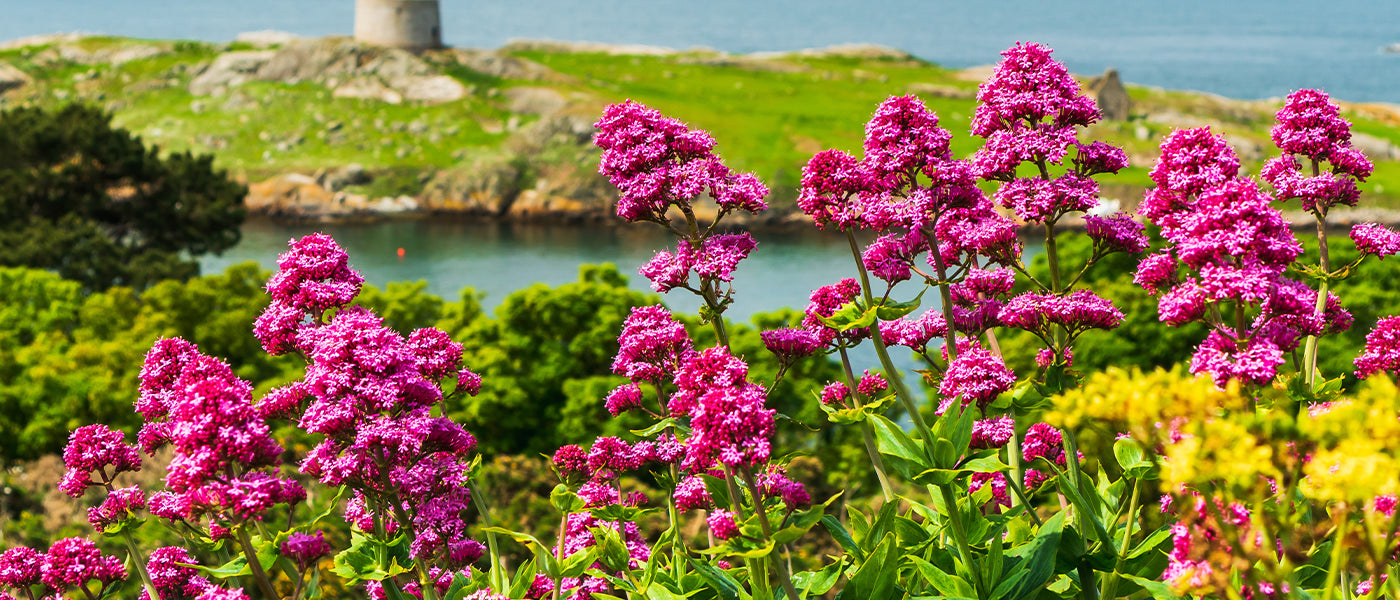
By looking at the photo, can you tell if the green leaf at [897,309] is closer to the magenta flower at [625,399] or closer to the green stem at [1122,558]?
the green stem at [1122,558]

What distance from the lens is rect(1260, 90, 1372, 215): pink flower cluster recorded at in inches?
258

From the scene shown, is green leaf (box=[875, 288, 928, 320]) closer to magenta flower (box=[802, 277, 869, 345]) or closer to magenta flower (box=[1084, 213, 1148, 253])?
magenta flower (box=[802, 277, 869, 345])

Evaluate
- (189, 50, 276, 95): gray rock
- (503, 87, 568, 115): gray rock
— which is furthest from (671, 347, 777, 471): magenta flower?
(189, 50, 276, 95): gray rock

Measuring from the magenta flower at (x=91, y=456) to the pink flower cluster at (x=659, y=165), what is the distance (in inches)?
128

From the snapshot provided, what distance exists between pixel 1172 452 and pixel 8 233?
5371cm

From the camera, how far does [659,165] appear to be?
6352mm

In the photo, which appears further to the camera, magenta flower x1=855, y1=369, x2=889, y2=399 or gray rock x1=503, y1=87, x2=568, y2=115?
gray rock x1=503, y1=87, x2=568, y2=115

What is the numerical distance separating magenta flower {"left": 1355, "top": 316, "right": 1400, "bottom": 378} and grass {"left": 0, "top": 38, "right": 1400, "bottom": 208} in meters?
81.8

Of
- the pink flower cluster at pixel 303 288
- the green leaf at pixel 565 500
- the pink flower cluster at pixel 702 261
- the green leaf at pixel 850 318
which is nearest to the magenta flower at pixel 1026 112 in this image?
the green leaf at pixel 850 318

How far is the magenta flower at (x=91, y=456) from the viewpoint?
6.23 m

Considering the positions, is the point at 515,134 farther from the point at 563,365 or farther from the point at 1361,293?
the point at 1361,293

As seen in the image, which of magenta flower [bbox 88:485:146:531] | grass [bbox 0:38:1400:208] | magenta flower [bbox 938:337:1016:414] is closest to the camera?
magenta flower [bbox 938:337:1016:414]

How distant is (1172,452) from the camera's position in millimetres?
3605

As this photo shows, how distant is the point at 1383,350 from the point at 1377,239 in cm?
77
